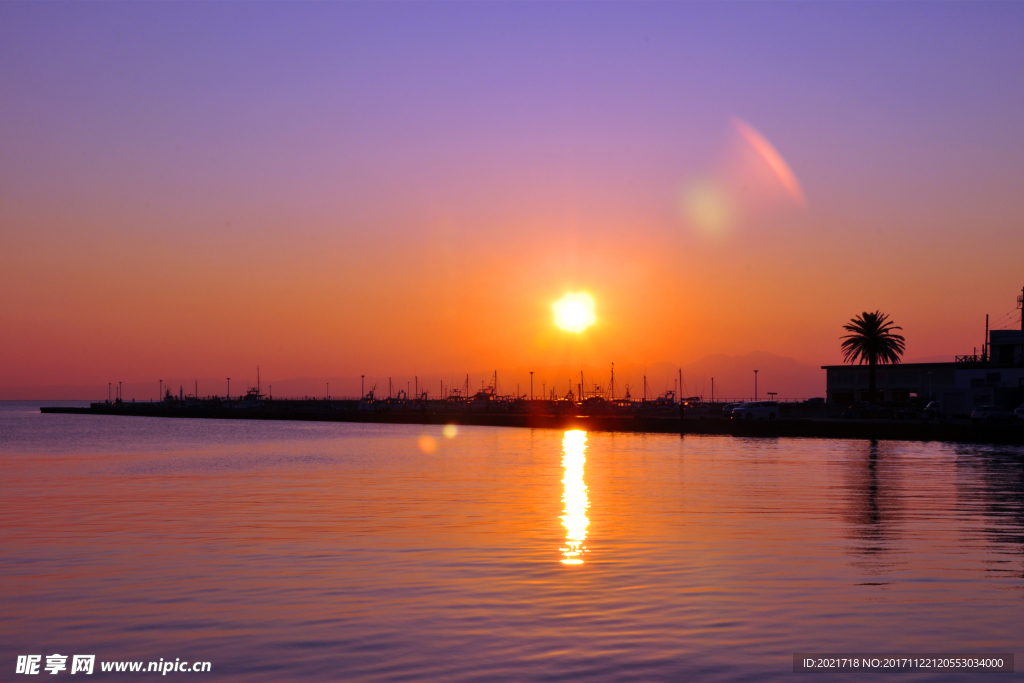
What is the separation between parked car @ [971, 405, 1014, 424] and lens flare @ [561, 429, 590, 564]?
45295mm

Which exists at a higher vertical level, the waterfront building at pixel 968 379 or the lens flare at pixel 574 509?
the waterfront building at pixel 968 379

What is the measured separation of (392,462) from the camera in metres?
57.2

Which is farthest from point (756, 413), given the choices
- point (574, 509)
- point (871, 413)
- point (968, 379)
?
point (574, 509)

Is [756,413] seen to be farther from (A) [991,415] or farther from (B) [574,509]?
(B) [574,509]


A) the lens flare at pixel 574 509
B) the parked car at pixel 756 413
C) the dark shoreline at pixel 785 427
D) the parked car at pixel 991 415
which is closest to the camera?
the lens flare at pixel 574 509

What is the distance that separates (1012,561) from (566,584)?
1026cm

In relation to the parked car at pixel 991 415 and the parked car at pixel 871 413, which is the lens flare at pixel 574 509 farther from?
the parked car at pixel 871 413

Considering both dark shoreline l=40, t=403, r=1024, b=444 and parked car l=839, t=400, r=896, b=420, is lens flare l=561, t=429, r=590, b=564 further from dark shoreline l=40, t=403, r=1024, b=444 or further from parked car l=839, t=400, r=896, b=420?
parked car l=839, t=400, r=896, b=420

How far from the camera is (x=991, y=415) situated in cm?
8350

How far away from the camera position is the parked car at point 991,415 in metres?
83.1

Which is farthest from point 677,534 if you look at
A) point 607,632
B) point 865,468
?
point 865,468

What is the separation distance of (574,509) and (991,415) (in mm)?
67515

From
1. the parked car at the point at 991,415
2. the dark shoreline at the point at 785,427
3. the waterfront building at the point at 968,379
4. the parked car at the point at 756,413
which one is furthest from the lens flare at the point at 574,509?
the waterfront building at the point at 968,379

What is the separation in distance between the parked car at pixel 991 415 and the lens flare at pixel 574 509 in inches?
1783
